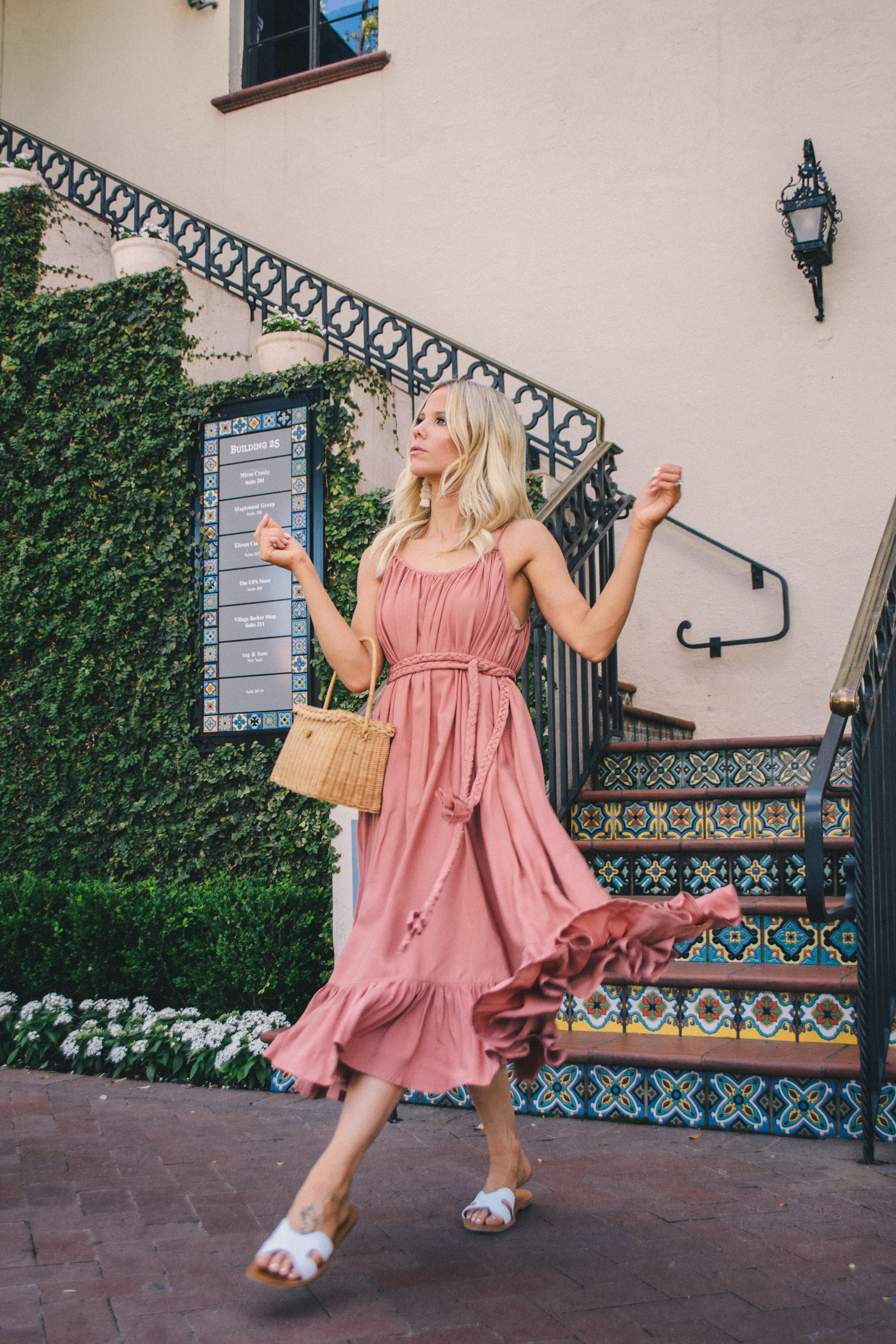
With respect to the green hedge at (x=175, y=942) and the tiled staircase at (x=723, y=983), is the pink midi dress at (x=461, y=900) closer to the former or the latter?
the tiled staircase at (x=723, y=983)

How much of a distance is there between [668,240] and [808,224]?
3.61 feet

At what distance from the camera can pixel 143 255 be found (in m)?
7.00

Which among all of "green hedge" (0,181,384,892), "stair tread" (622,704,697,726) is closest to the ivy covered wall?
"green hedge" (0,181,384,892)

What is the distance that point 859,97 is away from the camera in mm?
6898

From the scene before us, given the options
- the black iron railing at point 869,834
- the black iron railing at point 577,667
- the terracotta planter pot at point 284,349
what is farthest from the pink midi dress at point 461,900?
the terracotta planter pot at point 284,349

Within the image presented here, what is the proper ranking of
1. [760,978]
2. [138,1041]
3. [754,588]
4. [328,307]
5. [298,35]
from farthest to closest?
1. [298,35]
2. [328,307]
3. [754,588]
4. [138,1041]
5. [760,978]

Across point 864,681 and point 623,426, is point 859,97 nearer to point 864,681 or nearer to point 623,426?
point 623,426

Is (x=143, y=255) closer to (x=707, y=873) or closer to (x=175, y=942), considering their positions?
(x=175, y=942)

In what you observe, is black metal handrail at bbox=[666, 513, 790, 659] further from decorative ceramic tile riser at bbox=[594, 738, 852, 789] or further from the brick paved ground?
the brick paved ground

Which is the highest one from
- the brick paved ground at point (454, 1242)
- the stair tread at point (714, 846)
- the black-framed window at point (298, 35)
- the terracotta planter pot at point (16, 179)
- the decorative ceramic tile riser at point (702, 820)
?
the black-framed window at point (298, 35)

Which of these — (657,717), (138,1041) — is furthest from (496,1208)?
(657,717)

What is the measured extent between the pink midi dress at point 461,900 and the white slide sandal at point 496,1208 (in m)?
0.35

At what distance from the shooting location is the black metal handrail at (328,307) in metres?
6.50

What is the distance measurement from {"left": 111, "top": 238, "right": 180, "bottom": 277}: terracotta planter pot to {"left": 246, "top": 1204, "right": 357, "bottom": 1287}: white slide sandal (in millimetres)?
6233
